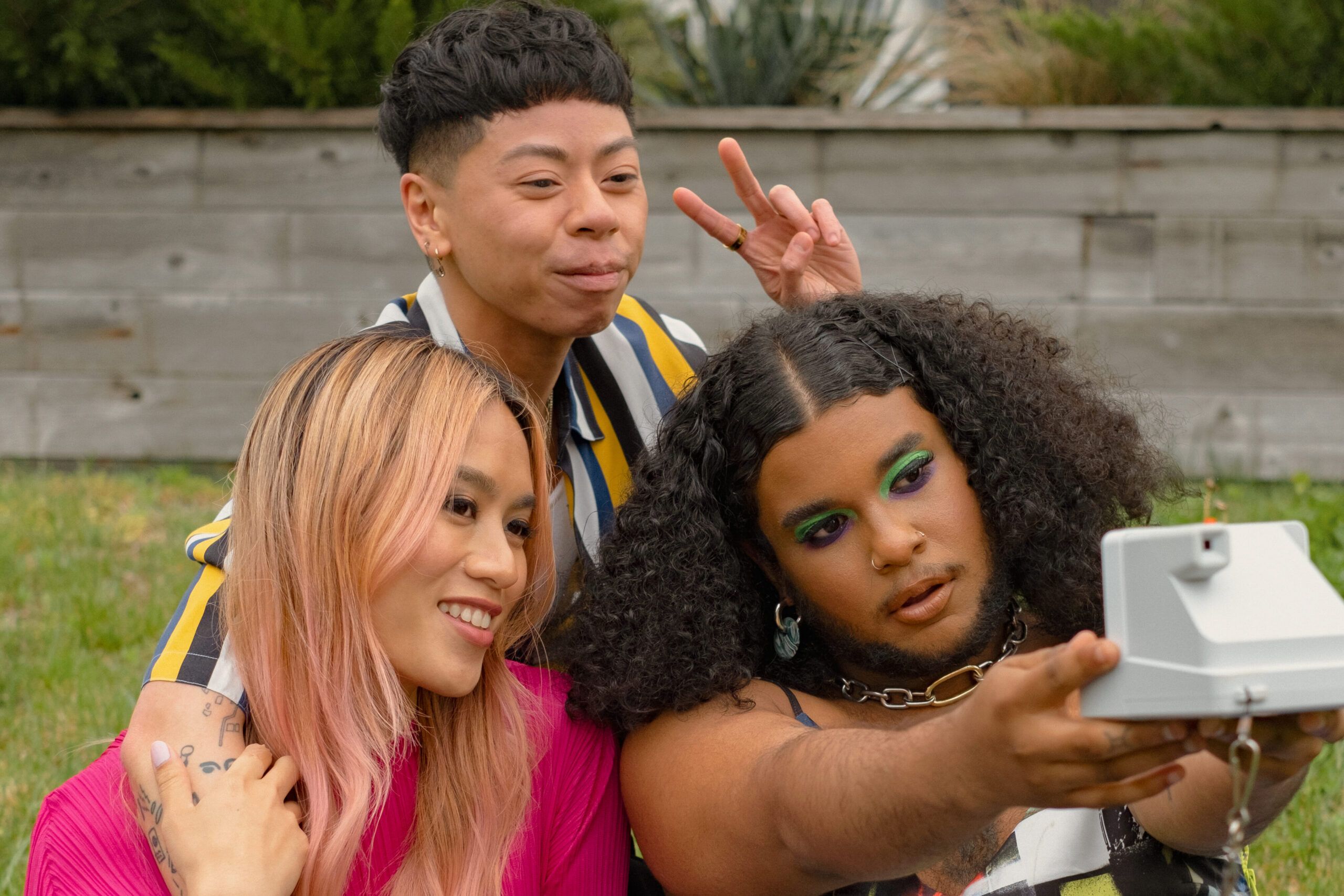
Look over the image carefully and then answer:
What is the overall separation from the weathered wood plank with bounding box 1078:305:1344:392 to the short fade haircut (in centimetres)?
341

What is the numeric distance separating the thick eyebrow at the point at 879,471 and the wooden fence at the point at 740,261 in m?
3.48

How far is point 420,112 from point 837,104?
416 centimetres

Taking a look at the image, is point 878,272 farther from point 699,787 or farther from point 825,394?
point 699,787

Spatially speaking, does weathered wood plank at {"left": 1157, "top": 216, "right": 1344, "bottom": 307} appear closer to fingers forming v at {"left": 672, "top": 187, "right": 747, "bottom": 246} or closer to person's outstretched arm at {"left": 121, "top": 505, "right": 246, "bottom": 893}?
fingers forming v at {"left": 672, "top": 187, "right": 747, "bottom": 246}

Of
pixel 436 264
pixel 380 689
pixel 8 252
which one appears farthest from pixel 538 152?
pixel 8 252

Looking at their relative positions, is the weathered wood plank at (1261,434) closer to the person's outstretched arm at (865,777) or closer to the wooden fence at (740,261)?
the wooden fence at (740,261)

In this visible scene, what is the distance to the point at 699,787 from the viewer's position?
2275mm

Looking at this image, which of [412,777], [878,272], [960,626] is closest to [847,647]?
[960,626]

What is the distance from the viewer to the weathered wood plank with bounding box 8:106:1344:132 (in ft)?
19.3

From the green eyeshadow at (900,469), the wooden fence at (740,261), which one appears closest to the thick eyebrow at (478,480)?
the green eyeshadow at (900,469)

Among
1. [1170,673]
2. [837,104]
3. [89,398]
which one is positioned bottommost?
[89,398]

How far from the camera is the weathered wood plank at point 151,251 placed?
6.36m

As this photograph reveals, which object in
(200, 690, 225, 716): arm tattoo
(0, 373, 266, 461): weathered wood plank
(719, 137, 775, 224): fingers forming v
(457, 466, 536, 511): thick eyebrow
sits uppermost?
(719, 137, 775, 224): fingers forming v

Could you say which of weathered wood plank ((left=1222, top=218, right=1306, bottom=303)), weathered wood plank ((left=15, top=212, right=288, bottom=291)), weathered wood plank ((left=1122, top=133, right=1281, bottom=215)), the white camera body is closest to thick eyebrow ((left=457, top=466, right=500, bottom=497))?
the white camera body
